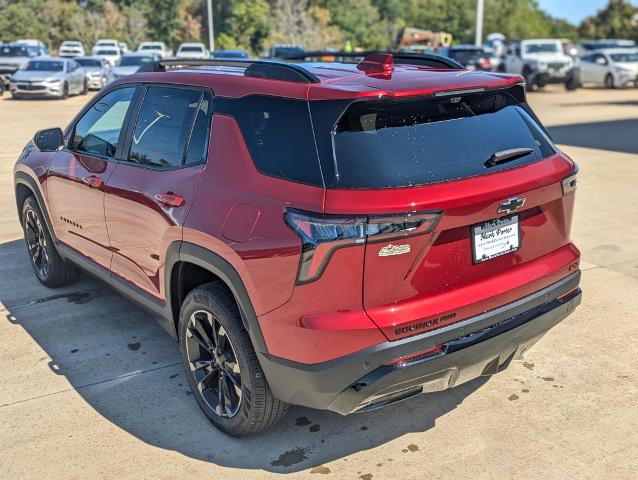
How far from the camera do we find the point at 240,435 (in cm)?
331

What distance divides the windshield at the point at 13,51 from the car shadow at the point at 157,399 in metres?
26.0

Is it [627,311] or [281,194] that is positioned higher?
[281,194]

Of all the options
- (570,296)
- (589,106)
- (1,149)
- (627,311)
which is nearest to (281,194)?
(570,296)

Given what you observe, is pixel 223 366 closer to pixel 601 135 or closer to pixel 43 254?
pixel 43 254

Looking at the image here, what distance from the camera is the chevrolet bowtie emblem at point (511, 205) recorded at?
2916mm

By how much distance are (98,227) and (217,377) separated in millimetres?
1399

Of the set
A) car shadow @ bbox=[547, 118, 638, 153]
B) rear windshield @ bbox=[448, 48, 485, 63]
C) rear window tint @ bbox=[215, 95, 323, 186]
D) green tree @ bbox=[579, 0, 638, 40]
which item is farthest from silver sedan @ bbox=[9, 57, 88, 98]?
green tree @ bbox=[579, 0, 638, 40]

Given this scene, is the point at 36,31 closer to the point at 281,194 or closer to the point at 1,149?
the point at 1,149

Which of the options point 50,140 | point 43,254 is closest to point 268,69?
point 50,140

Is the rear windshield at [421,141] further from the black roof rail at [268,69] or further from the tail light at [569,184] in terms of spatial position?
the black roof rail at [268,69]

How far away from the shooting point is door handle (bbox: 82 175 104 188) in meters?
4.13

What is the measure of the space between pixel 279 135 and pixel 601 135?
507 inches

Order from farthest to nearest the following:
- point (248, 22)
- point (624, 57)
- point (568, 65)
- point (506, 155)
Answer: point (248, 22)
point (624, 57)
point (568, 65)
point (506, 155)

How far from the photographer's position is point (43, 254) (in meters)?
5.44
